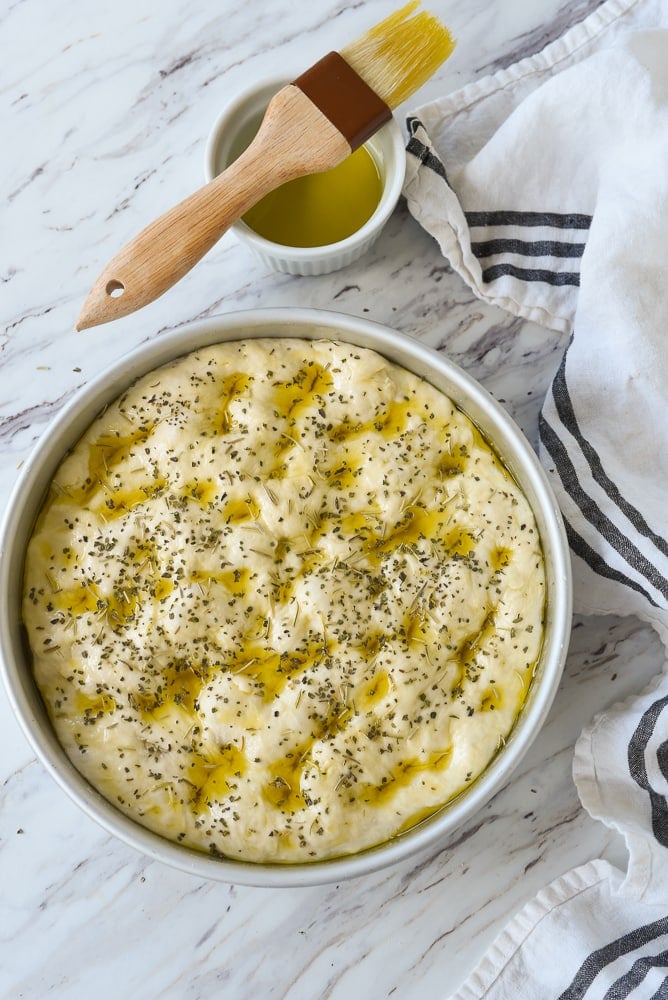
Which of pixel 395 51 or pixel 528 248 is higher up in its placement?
pixel 395 51

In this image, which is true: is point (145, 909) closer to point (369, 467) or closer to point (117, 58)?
point (369, 467)

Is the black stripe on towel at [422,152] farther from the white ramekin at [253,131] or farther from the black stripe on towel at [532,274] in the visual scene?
the black stripe on towel at [532,274]

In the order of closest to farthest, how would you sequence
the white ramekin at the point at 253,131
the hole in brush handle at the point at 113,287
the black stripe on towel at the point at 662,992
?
the hole in brush handle at the point at 113,287
the white ramekin at the point at 253,131
the black stripe on towel at the point at 662,992

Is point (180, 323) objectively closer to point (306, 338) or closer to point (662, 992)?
Answer: point (306, 338)

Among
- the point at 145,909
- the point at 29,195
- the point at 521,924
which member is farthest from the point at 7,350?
the point at 521,924

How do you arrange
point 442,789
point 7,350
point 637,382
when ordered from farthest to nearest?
point 7,350, point 637,382, point 442,789

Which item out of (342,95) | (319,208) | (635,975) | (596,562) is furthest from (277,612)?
(635,975)

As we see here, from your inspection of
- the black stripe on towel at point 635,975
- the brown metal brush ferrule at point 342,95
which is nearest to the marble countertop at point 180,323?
the black stripe on towel at point 635,975
